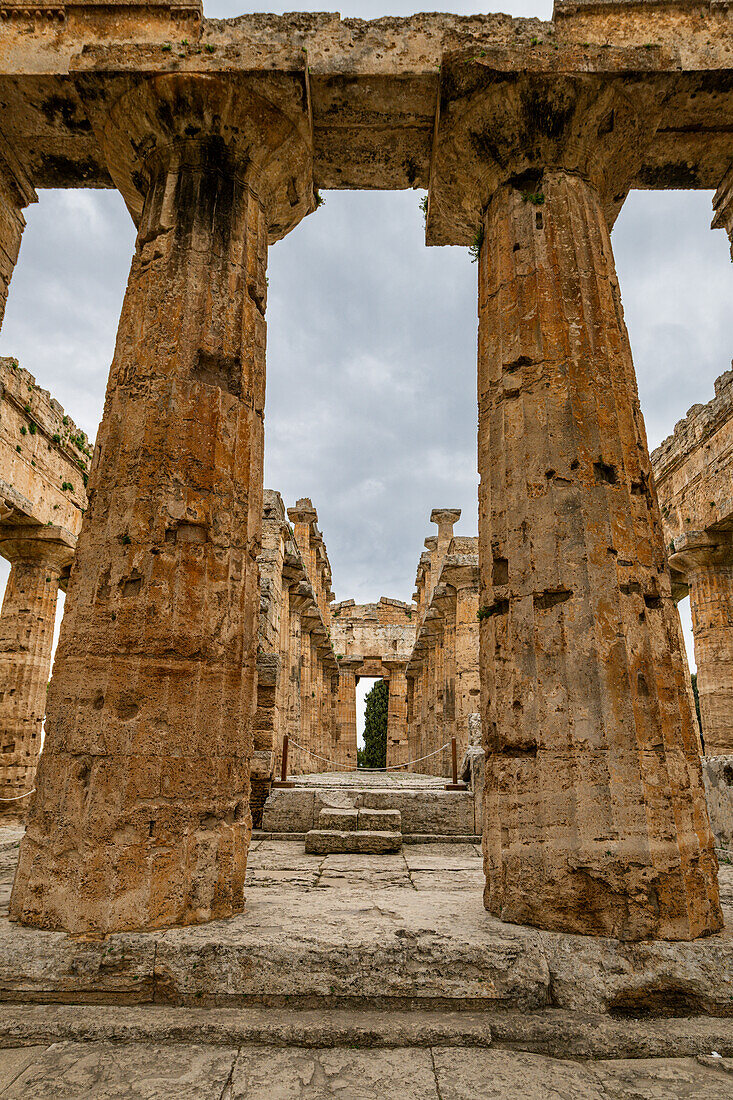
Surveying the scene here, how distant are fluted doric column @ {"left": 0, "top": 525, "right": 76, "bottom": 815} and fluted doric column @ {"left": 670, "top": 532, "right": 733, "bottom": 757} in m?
13.6

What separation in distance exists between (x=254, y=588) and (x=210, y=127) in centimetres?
362

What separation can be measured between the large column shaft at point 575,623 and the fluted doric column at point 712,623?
10.6 m

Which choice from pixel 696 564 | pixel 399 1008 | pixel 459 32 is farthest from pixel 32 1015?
pixel 696 564

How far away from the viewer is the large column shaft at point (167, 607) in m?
3.61

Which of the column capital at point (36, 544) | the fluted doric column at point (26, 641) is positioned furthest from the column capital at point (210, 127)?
the fluted doric column at point (26, 641)

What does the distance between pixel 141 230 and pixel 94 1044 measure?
5.26m

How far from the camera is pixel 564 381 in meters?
4.37

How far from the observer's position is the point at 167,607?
13.0 feet

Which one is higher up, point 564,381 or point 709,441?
point 709,441

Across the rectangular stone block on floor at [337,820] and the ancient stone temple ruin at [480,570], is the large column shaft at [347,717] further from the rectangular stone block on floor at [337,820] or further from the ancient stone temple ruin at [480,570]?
the ancient stone temple ruin at [480,570]

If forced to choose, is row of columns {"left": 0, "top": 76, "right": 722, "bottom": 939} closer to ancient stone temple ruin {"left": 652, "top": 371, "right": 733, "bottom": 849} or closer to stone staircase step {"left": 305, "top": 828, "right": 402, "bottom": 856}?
stone staircase step {"left": 305, "top": 828, "right": 402, "bottom": 856}

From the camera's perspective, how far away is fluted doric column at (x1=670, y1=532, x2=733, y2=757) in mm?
13359

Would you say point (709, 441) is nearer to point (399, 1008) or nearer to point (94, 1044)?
point (399, 1008)

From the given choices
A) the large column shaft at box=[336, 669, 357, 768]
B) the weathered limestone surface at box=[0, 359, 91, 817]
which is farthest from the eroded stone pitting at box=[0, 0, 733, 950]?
the large column shaft at box=[336, 669, 357, 768]
